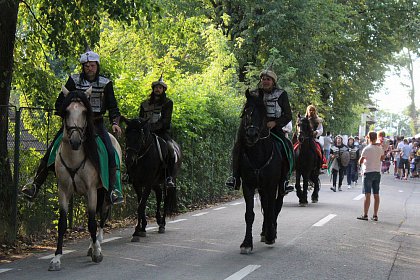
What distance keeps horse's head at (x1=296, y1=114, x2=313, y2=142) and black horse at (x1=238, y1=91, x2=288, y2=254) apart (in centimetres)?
733

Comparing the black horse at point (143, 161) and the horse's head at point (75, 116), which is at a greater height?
the horse's head at point (75, 116)

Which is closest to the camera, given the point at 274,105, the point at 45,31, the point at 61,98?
the point at 61,98

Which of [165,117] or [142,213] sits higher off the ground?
[165,117]

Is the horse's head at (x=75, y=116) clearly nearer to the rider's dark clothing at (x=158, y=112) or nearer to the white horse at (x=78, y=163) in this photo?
the white horse at (x=78, y=163)

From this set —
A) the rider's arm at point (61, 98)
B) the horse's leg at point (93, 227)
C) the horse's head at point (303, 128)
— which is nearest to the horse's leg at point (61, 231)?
the horse's leg at point (93, 227)

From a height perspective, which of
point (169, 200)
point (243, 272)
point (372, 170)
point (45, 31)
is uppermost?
point (45, 31)

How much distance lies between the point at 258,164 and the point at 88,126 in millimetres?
2773

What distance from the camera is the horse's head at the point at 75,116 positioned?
886cm

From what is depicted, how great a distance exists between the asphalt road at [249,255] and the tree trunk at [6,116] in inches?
37.9

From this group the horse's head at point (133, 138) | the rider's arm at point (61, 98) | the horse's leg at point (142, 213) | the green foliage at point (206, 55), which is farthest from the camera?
the green foliage at point (206, 55)

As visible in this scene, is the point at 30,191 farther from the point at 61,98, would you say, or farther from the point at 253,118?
the point at 253,118

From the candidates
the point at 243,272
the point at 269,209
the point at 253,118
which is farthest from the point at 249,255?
the point at 253,118

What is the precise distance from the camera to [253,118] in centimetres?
1028

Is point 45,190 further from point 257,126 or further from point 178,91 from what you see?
point 178,91
